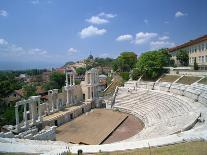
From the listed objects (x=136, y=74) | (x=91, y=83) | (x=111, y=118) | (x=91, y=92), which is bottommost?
(x=111, y=118)

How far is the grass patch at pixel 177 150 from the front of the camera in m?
14.9

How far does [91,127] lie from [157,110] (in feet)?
31.2

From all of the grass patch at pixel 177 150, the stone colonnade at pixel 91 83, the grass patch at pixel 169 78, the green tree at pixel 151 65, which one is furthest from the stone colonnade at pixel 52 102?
the grass patch at pixel 177 150

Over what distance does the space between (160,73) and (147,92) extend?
9708mm

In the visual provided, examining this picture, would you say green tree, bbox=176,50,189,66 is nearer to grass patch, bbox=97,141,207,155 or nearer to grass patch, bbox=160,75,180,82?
grass patch, bbox=160,75,180,82

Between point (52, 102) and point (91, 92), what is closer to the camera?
point (52, 102)

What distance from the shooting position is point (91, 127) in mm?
34219

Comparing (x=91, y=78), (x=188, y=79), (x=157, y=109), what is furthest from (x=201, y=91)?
(x=91, y=78)

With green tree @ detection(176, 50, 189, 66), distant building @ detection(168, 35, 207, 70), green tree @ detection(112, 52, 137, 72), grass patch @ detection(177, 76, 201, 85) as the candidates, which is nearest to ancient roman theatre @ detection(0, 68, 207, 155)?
grass patch @ detection(177, 76, 201, 85)

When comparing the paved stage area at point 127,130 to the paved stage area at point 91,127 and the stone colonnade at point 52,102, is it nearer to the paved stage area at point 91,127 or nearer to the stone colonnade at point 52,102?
the paved stage area at point 91,127

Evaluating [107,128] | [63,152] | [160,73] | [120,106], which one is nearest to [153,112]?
[107,128]

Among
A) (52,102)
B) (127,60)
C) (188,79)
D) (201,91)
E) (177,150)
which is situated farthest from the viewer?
(127,60)

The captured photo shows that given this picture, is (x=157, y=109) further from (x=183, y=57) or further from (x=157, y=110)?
(x=183, y=57)

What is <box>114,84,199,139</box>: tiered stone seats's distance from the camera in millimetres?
25062
